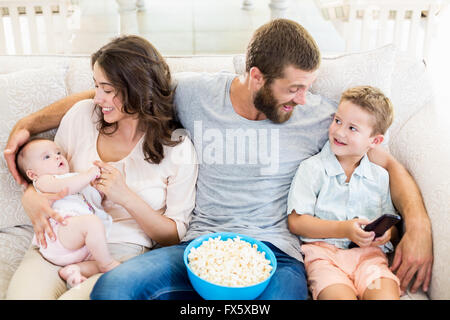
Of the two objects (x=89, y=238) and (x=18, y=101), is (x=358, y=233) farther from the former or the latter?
(x=18, y=101)

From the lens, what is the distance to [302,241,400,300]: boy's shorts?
134 cm

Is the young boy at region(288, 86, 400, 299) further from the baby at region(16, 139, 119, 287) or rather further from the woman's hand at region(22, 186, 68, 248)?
the woman's hand at region(22, 186, 68, 248)

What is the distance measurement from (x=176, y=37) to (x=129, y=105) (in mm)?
2691

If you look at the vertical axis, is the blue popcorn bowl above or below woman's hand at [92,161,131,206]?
below

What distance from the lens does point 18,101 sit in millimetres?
1625

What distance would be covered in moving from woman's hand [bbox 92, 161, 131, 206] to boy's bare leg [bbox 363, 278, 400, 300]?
792 millimetres

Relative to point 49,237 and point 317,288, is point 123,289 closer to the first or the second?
point 49,237

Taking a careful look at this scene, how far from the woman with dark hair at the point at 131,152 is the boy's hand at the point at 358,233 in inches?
20.7

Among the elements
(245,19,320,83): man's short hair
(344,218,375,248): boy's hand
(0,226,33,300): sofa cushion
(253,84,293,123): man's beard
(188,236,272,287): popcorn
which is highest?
(245,19,320,83): man's short hair

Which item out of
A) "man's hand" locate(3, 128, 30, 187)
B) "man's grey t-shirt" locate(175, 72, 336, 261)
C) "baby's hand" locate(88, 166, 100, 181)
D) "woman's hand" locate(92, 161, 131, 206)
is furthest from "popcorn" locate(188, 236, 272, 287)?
"man's hand" locate(3, 128, 30, 187)

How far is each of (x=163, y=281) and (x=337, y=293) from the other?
1.66 feet

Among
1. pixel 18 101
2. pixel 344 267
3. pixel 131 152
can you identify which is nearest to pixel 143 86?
pixel 131 152

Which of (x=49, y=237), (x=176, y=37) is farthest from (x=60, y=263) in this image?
(x=176, y=37)

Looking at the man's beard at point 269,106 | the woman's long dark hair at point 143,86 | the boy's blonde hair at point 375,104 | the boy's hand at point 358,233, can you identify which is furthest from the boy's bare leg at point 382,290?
the woman's long dark hair at point 143,86
